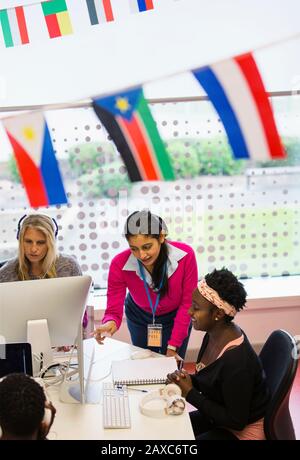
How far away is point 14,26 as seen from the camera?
327 cm

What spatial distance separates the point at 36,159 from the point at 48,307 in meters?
1.33

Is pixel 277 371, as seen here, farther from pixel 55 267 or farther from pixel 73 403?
pixel 55 267

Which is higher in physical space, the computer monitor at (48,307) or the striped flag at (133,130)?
the striped flag at (133,130)

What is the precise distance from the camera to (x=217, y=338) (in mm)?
2201

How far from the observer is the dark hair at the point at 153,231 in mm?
2588

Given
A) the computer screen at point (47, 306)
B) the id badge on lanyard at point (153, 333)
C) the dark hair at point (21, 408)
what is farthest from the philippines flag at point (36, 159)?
the dark hair at point (21, 408)

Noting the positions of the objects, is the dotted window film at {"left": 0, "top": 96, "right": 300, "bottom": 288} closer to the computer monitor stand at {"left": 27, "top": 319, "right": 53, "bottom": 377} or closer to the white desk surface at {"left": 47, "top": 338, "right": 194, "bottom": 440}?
the computer monitor stand at {"left": 27, "top": 319, "right": 53, "bottom": 377}

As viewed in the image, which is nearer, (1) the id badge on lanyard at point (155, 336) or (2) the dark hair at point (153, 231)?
(2) the dark hair at point (153, 231)

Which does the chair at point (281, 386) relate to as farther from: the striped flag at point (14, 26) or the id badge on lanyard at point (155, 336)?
the striped flag at point (14, 26)

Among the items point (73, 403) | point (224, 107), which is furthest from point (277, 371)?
point (224, 107)

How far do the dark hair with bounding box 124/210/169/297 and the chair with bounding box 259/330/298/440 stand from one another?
710 mm

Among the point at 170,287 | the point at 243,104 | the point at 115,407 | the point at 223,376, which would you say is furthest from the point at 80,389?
the point at 243,104

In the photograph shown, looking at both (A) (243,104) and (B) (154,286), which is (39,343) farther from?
(A) (243,104)
